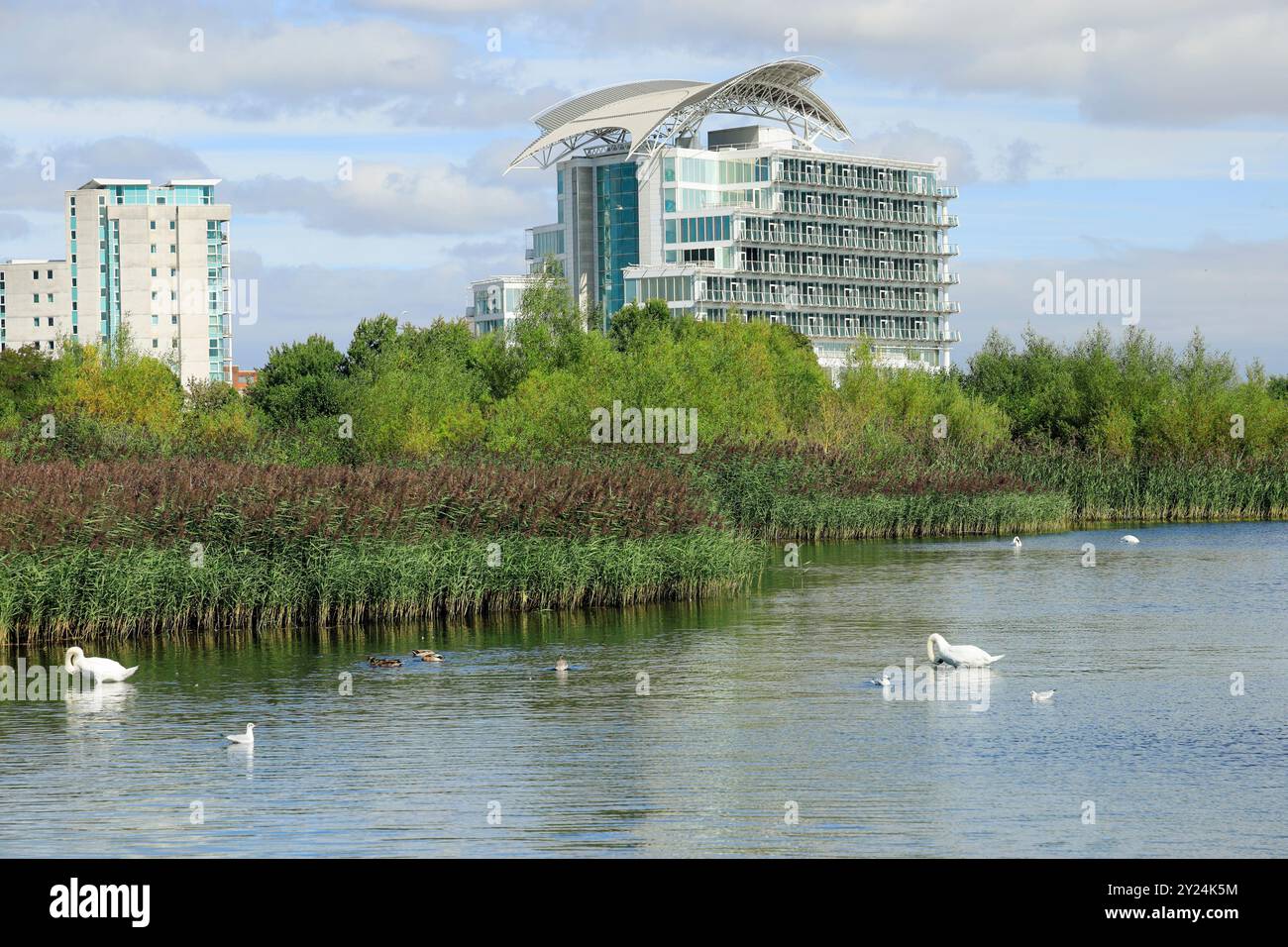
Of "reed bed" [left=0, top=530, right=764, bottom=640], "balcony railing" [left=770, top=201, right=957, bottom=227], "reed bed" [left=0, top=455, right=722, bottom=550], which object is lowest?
"reed bed" [left=0, top=530, right=764, bottom=640]

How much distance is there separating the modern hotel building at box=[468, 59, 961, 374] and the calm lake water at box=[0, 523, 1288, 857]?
335 ft

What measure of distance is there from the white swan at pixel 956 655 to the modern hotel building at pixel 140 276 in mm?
153479

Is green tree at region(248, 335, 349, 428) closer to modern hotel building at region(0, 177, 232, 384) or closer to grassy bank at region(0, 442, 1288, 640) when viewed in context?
grassy bank at region(0, 442, 1288, 640)

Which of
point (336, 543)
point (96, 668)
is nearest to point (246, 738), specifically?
point (96, 668)

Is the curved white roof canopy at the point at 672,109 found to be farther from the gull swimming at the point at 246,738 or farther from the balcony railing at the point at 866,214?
the gull swimming at the point at 246,738

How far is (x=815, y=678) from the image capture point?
86.5 ft

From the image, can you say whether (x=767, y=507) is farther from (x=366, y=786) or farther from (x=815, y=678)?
(x=366, y=786)

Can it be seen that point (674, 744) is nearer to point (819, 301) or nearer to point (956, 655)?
point (956, 655)

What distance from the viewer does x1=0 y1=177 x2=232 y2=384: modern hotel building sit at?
173 meters

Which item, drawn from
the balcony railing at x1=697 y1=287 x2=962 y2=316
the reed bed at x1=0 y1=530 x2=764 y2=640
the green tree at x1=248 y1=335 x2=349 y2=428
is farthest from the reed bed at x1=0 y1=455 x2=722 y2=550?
the balcony railing at x1=697 y1=287 x2=962 y2=316

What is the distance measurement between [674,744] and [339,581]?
12.9 metres
